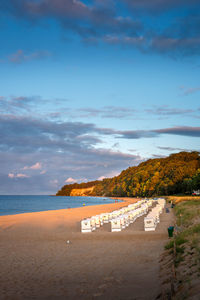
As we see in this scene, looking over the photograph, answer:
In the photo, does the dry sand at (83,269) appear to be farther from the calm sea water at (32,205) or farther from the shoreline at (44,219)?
the calm sea water at (32,205)

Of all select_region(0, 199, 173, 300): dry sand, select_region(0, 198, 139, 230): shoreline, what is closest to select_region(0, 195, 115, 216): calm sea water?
select_region(0, 198, 139, 230): shoreline

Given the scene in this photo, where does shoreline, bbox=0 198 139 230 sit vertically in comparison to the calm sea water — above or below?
above

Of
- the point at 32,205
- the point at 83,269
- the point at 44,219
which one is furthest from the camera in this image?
the point at 32,205

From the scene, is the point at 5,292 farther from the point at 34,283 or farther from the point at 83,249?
the point at 83,249

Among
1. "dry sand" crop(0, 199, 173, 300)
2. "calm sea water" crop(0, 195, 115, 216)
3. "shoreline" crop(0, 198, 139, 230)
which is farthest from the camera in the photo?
"calm sea water" crop(0, 195, 115, 216)

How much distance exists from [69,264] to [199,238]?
513 centimetres

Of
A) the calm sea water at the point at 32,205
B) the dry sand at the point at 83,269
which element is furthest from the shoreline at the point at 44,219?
the calm sea water at the point at 32,205

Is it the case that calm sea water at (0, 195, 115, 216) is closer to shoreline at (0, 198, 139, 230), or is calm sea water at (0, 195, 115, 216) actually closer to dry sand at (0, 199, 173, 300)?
shoreline at (0, 198, 139, 230)

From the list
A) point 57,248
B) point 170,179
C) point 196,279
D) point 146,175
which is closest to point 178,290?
point 196,279

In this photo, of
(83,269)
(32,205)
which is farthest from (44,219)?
(32,205)

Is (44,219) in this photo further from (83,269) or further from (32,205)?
(32,205)

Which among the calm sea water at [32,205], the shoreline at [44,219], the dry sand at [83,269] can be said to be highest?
the dry sand at [83,269]

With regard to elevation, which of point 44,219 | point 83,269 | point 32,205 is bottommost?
point 32,205

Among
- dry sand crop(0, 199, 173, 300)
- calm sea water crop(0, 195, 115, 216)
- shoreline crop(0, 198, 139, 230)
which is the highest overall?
dry sand crop(0, 199, 173, 300)
